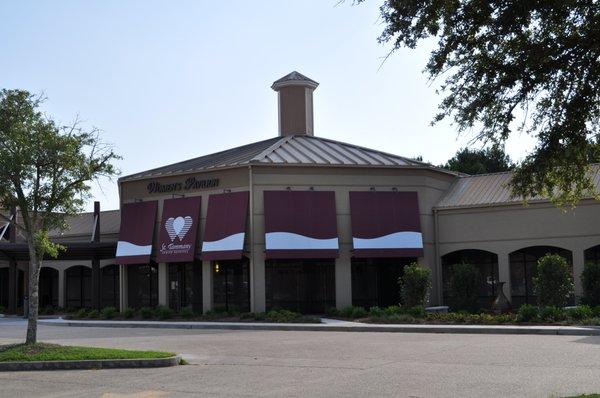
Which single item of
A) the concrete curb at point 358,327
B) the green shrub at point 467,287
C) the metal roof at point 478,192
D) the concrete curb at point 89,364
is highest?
the metal roof at point 478,192

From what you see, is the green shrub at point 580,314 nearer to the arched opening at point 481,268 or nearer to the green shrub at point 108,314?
the arched opening at point 481,268

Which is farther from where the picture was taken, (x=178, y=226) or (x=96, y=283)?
(x=96, y=283)

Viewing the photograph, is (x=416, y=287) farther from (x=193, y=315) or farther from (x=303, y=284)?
(x=193, y=315)

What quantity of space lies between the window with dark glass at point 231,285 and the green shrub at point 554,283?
12629 mm

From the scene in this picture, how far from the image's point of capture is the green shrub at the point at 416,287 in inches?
1112

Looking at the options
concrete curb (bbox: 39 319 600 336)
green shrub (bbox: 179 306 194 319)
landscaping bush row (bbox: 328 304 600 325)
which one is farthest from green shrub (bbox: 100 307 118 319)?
landscaping bush row (bbox: 328 304 600 325)

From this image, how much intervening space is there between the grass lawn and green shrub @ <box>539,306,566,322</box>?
12.7 m

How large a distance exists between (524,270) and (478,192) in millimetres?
4352

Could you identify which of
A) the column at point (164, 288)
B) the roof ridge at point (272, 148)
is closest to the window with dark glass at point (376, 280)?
the roof ridge at point (272, 148)

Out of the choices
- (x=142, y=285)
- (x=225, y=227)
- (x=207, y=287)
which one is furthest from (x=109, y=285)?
(x=225, y=227)

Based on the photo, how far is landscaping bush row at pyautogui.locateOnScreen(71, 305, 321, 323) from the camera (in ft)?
89.4

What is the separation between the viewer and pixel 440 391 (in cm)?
1052

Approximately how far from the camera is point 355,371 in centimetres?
1297

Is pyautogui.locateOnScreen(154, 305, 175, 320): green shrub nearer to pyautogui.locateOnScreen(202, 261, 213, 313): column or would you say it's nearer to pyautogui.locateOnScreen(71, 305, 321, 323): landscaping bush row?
pyautogui.locateOnScreen(71, 305, 321, 323): landscaping bush row
